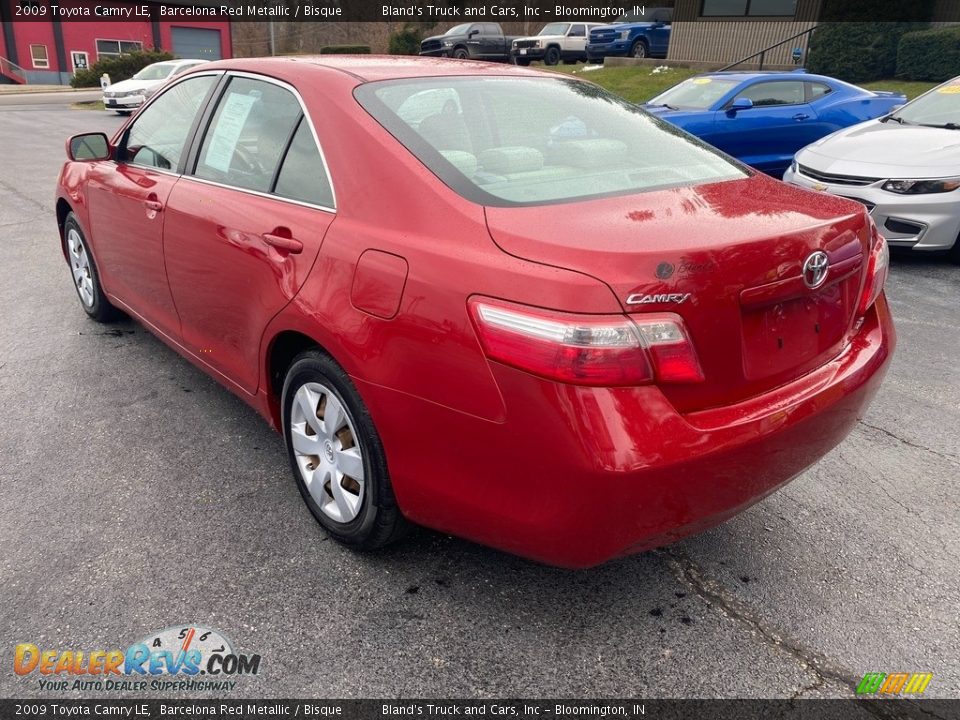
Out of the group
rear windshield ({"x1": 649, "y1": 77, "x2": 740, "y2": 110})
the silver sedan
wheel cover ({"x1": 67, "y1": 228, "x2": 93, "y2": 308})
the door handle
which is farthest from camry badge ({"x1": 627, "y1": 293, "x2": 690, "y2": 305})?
rear windshield ({"x1": 649, "y1": 77, "x2": 740, "y2": 110})

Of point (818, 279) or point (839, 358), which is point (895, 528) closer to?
point (839, 358)

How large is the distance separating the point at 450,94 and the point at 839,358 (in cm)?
161

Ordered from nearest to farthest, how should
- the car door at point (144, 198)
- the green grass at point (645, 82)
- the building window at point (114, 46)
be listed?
1. the car door at point (144, 198)
2. the green grass at point (645, 82)
3. the building window at point (114, 46)

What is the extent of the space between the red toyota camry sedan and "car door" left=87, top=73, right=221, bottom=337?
14.3 inches

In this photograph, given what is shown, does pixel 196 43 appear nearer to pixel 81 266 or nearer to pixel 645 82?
pixel 645 82

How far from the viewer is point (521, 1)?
147ft

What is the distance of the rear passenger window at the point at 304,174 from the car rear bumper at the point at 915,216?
5.04 metres

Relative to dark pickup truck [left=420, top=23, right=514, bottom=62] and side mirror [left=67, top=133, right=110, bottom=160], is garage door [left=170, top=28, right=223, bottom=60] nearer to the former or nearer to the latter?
dark pickup truck [left=420, top=23, right=514, bottom=62]

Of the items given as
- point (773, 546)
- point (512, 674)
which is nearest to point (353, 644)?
point (512, 674)

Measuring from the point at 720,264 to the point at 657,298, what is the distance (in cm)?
21

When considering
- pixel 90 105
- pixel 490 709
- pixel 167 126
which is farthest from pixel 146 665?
pixel 90 105

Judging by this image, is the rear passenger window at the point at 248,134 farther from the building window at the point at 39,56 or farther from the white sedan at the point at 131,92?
the building window at the point at 39,56

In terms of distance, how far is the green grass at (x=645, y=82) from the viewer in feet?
55.0

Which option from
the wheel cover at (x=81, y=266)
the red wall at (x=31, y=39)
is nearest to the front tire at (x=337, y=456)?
the wheel cover at (x=81, y=266)
